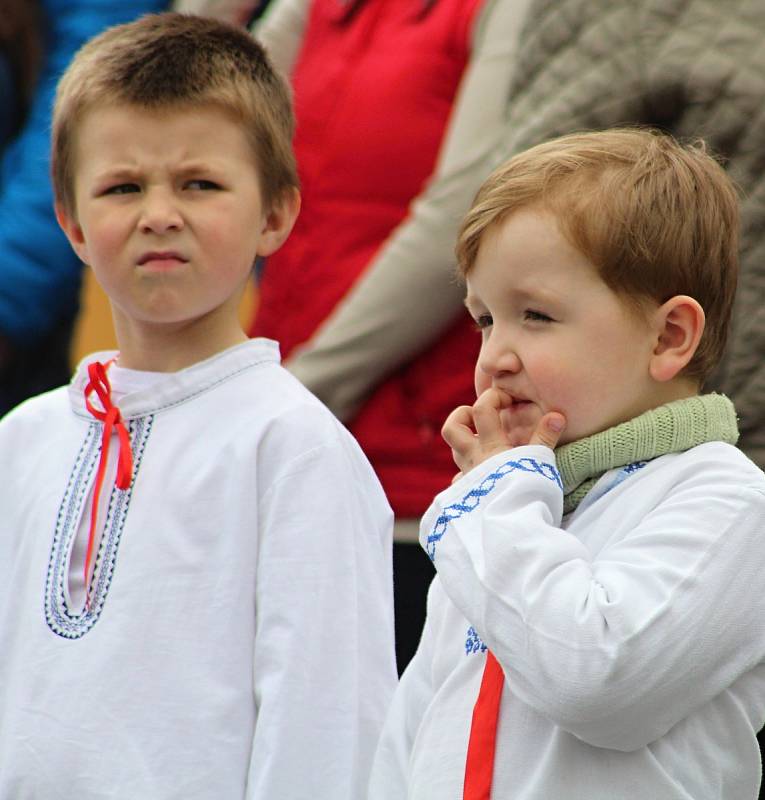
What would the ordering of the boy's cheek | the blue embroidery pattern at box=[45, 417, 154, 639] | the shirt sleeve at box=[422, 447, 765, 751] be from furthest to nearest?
the blue embroidery pattern at box=[45, 417, 154, 639] → the boy's cheek → the shirt sleeve at box=[422, 447, 765, 751]

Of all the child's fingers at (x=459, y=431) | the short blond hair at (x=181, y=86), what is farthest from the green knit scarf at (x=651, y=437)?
the short blond hair at (x=181, y=86)

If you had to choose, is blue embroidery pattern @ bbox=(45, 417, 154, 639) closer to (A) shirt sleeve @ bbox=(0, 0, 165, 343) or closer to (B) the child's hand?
(B) the child's hand

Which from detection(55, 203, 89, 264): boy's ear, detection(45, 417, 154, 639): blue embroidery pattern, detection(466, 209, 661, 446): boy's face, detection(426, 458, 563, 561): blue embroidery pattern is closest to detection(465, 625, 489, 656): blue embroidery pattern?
detection(426, 458, 563, 561): blue embroidery pattern

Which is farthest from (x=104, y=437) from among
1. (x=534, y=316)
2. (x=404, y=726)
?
(x=534, y=316)

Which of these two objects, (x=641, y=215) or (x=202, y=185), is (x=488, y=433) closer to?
(x=641, y=215)

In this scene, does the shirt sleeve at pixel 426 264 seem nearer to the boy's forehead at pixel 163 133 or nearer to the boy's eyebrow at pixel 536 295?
the boy's forehead at pixel 163 133

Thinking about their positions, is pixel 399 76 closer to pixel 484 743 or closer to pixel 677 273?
pixel 677 273

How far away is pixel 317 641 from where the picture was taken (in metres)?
2.05

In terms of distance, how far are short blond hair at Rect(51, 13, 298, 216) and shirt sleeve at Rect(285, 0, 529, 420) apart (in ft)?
1.53

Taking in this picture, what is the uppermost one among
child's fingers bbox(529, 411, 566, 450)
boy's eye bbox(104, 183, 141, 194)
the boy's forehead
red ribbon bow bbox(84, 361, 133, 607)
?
the boy's forehead

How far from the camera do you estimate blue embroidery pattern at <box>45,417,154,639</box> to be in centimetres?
211

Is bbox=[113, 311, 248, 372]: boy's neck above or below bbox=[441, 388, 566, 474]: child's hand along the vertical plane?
below

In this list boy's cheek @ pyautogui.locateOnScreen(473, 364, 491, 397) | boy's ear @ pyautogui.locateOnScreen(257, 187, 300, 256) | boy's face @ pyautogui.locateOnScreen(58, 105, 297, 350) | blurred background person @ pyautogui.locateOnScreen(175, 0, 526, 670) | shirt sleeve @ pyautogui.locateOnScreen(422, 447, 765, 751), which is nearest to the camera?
shirt sleeve @ pyautogui.locateOnScreen(422, 447, 765, 751)

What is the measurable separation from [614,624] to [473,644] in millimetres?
251
